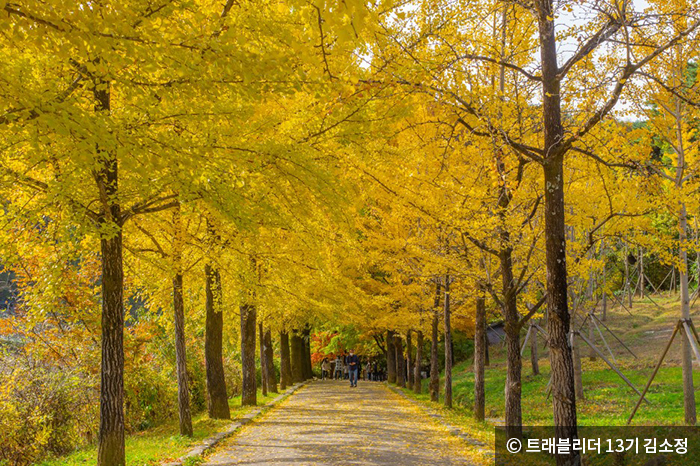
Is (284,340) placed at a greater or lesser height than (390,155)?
lesser

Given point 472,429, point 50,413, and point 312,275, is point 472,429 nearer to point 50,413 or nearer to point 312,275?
point 312,275

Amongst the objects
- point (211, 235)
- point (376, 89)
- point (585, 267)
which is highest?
point (376, 89)

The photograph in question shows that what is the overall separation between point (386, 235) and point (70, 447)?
9.07m

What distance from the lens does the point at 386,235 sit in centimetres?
1656

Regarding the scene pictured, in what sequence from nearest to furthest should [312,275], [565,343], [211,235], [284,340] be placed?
1. [565,343]
2. [211,235]
3. [312,275]
4. [284,340]

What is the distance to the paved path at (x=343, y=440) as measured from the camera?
27.5ft

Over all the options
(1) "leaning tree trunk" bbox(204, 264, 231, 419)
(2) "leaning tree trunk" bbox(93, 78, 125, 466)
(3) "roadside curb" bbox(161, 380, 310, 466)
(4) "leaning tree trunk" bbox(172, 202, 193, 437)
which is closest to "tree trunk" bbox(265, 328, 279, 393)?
(3) "roadside curb" bbox(161, 380, 310, 466)

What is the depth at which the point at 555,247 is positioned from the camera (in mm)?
6621

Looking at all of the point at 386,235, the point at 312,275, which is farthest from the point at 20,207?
the point at 386,235

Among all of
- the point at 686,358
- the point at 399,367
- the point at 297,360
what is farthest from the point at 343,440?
the point at 297,360

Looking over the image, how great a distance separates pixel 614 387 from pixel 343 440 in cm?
997

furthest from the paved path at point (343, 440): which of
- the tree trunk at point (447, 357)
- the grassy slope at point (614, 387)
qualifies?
the grassy slope at point (614, 387)

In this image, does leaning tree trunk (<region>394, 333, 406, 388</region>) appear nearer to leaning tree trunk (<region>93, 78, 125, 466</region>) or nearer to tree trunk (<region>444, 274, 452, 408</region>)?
tree trunk (<region>444, 274, 452, 408</region>)

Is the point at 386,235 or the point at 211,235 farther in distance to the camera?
the point at 386,235
